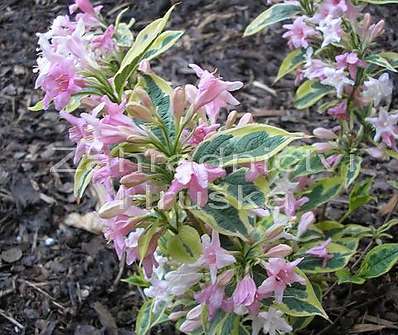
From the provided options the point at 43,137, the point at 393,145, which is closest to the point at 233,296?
the point at 393,145

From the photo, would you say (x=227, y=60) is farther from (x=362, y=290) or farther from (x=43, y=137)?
(x=362, y=290)

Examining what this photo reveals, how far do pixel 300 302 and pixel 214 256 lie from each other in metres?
0.29

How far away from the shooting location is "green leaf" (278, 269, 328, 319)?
4.93ft

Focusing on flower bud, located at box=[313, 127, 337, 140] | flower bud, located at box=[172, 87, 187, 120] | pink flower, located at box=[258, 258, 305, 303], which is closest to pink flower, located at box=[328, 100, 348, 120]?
flower bud, located at box=[313, 127, 337, 140]

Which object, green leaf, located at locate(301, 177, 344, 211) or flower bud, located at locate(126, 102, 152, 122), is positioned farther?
green leaf, located at locate(301, 177, 344, 211)

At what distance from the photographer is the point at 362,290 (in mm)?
2115

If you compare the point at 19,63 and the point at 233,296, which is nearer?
the point at 233,296

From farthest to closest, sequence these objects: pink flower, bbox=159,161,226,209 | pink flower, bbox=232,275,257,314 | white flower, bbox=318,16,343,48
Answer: white flower, bbox=318,16,343,48, pink flower, bbox=232,275,257,314, pink flower, bbox=159,161,226,209

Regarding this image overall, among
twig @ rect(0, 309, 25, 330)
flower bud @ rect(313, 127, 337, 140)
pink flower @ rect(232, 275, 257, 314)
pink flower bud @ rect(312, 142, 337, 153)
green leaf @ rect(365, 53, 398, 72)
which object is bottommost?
twig @ rect(0, 309, 25, 330)

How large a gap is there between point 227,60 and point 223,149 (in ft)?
6.00

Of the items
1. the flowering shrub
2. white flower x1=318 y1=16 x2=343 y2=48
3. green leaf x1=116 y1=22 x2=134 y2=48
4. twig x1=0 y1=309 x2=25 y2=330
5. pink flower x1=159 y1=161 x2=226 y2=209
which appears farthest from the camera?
twig x1=0 y1=309 x2=25 y2=330

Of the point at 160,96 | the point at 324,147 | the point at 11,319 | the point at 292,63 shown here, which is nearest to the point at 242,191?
the point at 160,96

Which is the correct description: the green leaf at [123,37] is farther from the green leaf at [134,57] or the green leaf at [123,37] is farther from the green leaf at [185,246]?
the green leaf at [185,246]

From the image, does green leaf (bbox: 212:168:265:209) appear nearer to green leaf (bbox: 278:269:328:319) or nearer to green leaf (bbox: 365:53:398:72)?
green leaf (bbox: 278:269:328:319)
